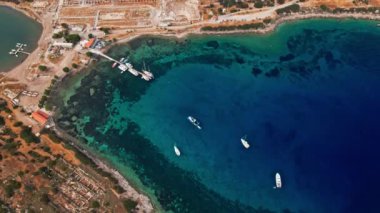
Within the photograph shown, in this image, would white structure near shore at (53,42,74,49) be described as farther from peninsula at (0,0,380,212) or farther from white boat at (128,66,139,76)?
white boat at (128,66,139,76)

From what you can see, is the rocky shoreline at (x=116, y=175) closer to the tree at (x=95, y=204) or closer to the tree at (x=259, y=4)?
the tree at (x=95, y=204)

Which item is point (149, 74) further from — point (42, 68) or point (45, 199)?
point (45, 199)

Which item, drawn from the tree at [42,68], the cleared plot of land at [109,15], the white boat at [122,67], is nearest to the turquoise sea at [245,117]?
the white boat at [122,67]

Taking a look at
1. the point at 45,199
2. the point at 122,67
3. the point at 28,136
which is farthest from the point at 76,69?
the point at 45,199

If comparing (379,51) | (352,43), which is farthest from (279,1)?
(379,51)

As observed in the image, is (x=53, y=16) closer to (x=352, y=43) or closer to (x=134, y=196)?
(x=134, y=196)
